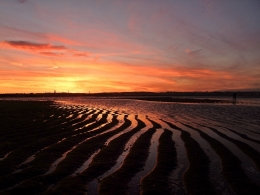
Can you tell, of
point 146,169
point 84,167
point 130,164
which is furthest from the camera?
point 130,164

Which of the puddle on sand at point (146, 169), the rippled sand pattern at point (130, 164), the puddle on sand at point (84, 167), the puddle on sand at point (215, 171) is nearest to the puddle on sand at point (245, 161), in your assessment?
the rippled sand pattern at point (130, 164)

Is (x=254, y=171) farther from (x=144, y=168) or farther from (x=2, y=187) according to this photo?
(x=2, y=187)

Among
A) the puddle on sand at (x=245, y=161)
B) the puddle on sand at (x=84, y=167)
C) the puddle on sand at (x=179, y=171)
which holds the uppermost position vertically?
the puddle on sand at (x=245, y=161)

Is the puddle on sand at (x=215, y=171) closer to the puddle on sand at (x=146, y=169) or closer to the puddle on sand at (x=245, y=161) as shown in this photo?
the puddle on sand at (x=245, y=161)

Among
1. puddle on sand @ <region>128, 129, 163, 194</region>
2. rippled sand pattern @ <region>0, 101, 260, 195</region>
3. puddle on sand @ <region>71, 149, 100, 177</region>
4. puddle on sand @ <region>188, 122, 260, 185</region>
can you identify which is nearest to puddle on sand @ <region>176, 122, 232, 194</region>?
rippled sand pattern @ <region>0, 101, 260, 195</region>

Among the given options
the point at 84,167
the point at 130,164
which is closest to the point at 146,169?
the point at 130,164

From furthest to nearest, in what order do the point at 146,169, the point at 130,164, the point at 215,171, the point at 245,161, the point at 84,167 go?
the point at 245,161, the point at 130,164, the point at 84,167, the point at 146,169, the point at 215,171

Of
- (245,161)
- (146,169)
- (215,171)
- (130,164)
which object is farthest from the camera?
(245,161)

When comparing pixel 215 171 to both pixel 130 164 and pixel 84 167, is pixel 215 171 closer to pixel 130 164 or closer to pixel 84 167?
pixel 130 164

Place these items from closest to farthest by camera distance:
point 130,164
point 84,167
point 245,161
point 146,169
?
1. point 146,169
2. point 84,167
3. point 130,164
4. point 245,161

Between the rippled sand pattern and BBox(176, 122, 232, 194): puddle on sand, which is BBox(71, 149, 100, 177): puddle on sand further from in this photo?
BBox(176, 122, 232, 194): puddle on sand

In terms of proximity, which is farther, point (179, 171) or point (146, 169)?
point (146, 169)

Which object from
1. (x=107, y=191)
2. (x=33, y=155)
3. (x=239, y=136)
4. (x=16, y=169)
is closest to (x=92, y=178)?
(x=107, y=191)

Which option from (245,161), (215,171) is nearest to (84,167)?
(215,171)
